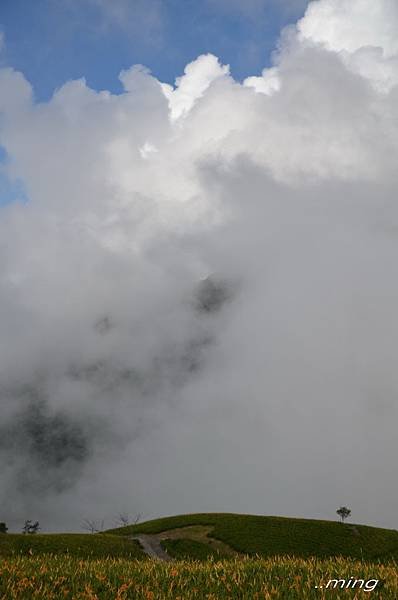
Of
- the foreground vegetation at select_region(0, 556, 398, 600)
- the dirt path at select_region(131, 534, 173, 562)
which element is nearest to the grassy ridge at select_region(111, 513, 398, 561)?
the dirt path at select_region(131, 534, 173, 562)

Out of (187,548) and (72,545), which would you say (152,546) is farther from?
(72,545)

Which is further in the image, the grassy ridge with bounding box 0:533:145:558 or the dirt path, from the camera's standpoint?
the dirt path

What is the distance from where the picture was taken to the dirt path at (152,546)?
2781 inches

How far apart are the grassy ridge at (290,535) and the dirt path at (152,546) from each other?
4181 millimetres

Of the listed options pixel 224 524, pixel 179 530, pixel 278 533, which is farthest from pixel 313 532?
pixel 179 530

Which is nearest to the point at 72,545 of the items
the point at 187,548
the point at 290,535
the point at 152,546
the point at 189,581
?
the point at 152,546

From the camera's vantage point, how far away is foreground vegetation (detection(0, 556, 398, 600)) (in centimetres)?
1087

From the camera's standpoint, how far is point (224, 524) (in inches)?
3356

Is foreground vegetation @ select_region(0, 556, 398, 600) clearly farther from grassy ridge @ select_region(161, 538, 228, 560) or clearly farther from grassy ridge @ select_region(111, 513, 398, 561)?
grassy ridge @ select_region(161, 538, 228, 560)

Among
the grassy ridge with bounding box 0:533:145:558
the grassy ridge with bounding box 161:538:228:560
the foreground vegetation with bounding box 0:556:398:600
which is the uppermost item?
the foreground vegetation with bounding box 0:556:398:600

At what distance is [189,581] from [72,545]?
6416 centimetres

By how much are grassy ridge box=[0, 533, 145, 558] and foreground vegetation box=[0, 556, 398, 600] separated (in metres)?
56.2

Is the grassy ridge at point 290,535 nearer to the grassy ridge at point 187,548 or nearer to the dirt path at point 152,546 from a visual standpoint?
the dirt path at point 152,546

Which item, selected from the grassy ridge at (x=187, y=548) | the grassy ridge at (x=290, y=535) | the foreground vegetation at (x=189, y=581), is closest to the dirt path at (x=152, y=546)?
the grassy ridge at (x=187, y=548)
